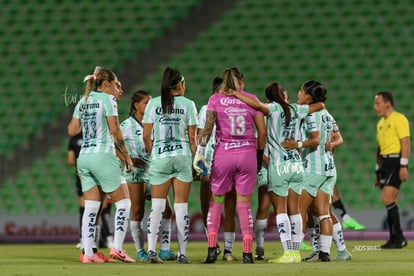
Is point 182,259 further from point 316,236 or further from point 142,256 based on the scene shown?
point 316,236

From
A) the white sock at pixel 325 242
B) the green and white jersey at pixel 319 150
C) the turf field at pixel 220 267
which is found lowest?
the turf field at pixel 220 267

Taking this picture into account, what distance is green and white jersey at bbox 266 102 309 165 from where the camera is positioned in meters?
12.2

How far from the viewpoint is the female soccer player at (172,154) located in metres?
12.1

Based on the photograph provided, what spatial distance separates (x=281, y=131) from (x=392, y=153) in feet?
15.8

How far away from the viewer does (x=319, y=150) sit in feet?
41.4

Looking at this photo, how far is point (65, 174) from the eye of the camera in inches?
904

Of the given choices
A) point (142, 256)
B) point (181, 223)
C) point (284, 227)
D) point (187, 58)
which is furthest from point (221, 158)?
point (187, 58)

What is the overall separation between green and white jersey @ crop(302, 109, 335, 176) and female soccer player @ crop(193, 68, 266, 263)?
923mm

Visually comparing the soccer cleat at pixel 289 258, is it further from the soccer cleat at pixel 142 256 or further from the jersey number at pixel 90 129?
the jersey number at pixel 90 129

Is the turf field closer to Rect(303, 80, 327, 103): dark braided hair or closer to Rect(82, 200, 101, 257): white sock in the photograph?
Rect(82, 200, 101, 257): white sock

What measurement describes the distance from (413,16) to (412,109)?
2.68 m

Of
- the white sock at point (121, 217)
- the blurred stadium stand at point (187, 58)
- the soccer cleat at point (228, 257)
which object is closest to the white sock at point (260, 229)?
the soccer cleat at point (228, 257)

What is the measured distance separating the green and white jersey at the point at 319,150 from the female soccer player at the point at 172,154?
59.4 inches

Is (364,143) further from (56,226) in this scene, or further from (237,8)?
(56,226)
